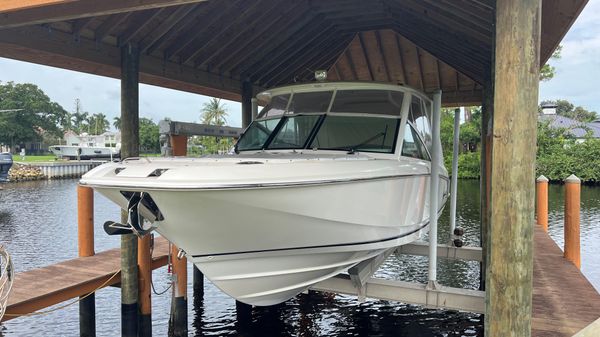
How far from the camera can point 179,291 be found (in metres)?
6.79

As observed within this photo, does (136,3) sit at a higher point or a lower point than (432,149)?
higher

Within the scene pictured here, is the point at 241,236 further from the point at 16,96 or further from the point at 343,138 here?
the point at 16,96

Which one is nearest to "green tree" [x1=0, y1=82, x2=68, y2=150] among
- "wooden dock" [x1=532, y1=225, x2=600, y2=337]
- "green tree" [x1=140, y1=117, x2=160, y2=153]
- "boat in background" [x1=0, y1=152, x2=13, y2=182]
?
"green tree" [x1=140, y1=117, x2=160, y2=153]

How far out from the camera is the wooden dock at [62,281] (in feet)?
18.5

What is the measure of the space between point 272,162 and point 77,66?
411cm

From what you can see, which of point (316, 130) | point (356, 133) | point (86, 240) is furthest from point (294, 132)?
point (86, 240)

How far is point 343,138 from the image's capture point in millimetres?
5332

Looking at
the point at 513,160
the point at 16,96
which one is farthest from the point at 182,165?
the point at 16,96

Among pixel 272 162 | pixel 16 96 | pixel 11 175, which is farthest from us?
pixel 16 96

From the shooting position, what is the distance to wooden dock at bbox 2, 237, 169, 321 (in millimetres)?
5652

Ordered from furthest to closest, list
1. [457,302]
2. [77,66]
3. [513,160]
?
[77,66] < [457,302] < [513,160]

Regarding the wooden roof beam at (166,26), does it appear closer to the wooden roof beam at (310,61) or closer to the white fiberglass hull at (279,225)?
the white fiberglass hull at (279,225)

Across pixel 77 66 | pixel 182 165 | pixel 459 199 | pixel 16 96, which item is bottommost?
pixel 459 199

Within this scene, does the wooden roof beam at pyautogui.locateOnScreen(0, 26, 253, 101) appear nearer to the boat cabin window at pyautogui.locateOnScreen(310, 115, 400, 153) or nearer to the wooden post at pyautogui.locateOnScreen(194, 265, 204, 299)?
the boat cabin window at pyautogui.locateOnScreen(310, 115, 400, 153)
